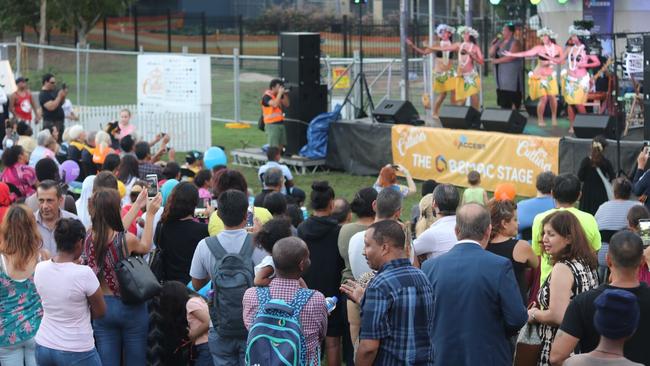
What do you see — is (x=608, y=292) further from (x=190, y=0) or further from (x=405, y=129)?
(x=190, y=0)

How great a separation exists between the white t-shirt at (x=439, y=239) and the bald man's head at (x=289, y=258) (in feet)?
5.12

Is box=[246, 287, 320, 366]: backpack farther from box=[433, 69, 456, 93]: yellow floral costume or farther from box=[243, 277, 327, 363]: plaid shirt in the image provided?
box=[433, 69, 456, 93]: yellow floral costume

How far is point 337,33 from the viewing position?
1539 inches

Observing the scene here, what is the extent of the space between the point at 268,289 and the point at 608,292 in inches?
61.5

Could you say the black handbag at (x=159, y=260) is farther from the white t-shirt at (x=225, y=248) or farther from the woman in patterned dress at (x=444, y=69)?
the woman in patterned dress at (x=444, y=69)

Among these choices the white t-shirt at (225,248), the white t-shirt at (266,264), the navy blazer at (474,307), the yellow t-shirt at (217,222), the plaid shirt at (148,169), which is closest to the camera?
the navy blazer at (474,307)

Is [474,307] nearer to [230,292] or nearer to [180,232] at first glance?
[230,292]

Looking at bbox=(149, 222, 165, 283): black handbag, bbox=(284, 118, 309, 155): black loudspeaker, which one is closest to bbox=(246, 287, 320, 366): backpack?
bbox=(149, 222, 165, 283): black handbag

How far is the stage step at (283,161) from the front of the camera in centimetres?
1745

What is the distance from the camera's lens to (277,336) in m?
4.77

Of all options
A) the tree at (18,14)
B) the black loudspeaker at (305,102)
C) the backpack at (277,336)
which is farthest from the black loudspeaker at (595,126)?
the tree at (18,14)

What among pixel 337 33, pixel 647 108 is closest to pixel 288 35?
pixel 647 108

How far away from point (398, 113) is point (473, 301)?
38.6 feet

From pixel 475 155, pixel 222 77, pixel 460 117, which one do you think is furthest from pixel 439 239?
pixel 222 77
